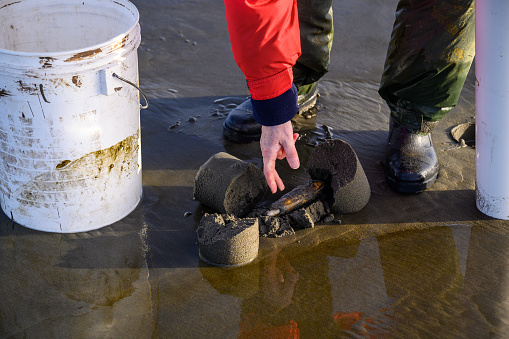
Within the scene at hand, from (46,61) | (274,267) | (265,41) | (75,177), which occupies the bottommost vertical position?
(274,267)

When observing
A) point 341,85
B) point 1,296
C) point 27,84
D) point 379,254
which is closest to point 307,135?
point 341,85

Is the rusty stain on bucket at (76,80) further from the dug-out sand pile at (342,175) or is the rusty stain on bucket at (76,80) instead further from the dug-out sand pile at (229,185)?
the dug-out sand pile at (342,175)

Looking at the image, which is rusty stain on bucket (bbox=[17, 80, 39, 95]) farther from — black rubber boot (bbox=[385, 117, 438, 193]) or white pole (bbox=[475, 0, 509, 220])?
white pole (bbox=[475, 0, 509, 220])

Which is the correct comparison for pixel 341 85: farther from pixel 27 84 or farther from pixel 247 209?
pixel 27 84

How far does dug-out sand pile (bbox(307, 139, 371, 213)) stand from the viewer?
2654 mm

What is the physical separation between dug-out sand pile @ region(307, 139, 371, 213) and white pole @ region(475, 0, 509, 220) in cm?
58

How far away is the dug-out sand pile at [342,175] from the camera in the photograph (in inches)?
104

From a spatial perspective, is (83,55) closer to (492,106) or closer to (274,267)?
(274,267)

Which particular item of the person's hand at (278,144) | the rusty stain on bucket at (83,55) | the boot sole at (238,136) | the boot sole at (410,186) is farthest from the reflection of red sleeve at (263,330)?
the boot sole at (238,136)

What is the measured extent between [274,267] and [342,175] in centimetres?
60

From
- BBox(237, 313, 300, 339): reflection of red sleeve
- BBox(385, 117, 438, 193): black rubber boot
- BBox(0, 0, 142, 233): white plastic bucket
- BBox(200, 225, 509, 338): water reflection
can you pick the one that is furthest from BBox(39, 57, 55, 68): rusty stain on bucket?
BBox(385, 117, 438, 193): black rubber boot

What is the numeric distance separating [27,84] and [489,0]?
2009mm

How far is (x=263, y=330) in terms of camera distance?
2096 mm

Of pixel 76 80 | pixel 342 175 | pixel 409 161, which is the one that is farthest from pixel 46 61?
pixel 409 161
